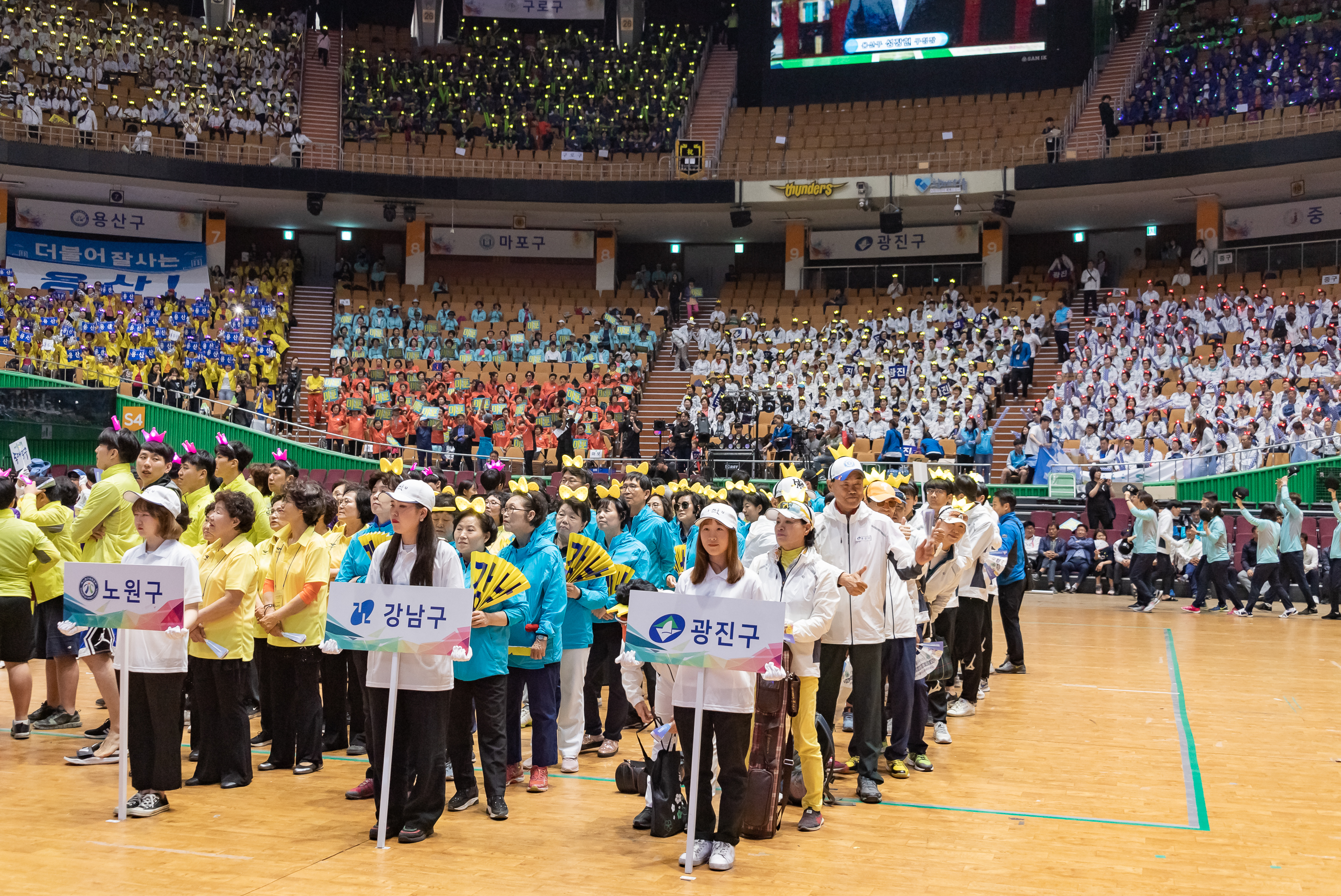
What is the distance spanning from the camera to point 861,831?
6.36 m

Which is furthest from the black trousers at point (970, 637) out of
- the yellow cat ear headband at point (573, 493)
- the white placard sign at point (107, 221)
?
the white placard sign at point (107, 221)

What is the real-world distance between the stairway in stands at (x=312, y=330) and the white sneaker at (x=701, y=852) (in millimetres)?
23135

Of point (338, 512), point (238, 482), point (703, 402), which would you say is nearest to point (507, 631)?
point (338, 512)

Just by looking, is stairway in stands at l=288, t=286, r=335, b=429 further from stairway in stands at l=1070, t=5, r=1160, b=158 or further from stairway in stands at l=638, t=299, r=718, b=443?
stairway in stands at l=1070, t=5, r=1160, b=158

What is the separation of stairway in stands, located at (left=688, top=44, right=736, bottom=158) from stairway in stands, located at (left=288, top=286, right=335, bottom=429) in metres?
10.9

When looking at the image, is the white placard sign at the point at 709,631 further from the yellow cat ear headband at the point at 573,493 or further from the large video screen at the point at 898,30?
the large video screen at the point at 898,30

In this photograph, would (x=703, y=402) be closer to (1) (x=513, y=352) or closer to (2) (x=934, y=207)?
(1) (x=513, y=352)

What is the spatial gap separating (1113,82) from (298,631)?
29.2 meters

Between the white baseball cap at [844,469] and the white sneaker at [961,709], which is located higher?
the white baseball cap at [844,469]

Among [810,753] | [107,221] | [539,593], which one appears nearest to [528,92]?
[107,221]

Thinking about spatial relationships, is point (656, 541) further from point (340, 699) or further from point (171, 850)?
point (171, 850)

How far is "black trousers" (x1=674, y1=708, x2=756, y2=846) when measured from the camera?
227 inches

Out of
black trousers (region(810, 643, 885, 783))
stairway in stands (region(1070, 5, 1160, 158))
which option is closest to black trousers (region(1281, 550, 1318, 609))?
black trousers (region(810, 643, 885, 783))

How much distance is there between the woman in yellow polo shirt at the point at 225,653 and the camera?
692 centimetres
